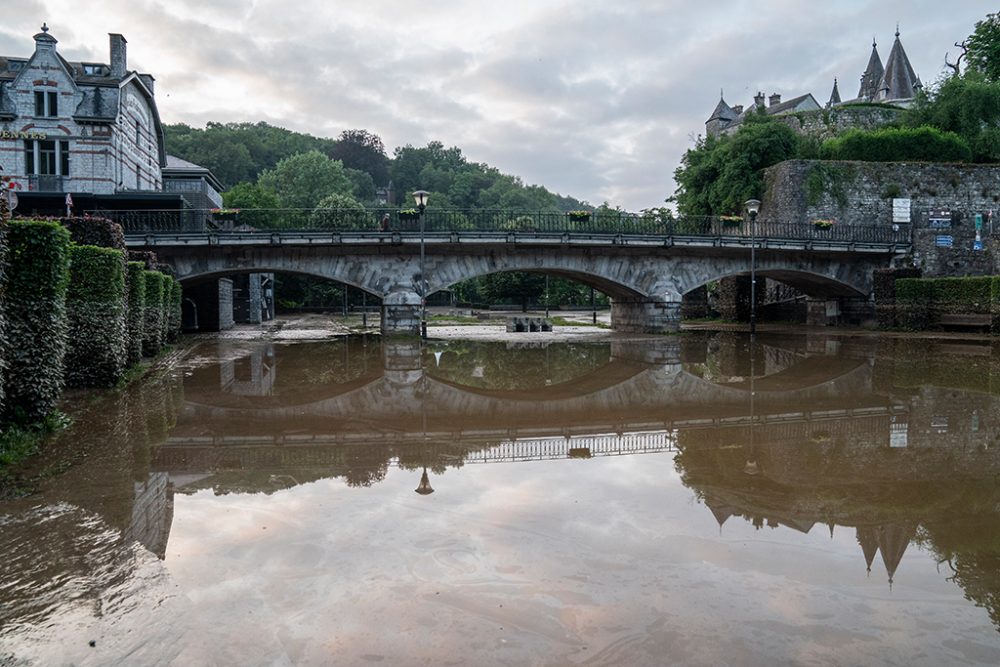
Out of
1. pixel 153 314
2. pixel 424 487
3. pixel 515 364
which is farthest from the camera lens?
pixel 153 314

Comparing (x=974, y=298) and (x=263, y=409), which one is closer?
(x=263, y=409)

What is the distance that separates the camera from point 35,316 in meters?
9.01

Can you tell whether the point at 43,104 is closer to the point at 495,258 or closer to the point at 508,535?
the point at 495,258

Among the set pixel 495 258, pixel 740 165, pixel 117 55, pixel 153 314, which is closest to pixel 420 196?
pixel 495 258

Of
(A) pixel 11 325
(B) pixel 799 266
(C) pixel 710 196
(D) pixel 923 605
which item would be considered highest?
(C) pixel 710 196

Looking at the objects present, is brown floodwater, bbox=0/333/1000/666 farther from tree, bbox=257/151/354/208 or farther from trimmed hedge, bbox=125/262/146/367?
tree, bbox=257/151/354/208

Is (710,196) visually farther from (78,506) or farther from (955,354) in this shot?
(78,506)

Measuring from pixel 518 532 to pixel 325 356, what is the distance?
16097 millimetres

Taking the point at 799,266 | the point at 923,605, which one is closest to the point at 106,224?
the point at 923,605

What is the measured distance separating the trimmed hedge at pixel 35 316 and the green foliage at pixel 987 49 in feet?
202

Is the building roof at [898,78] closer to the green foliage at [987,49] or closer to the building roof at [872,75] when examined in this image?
the building roof at [872,75]

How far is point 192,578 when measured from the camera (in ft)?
14.4

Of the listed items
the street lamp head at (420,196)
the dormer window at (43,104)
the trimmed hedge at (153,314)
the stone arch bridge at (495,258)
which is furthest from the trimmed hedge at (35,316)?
the dormer window at (43,104)

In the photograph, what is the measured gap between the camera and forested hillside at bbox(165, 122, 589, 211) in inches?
3159
